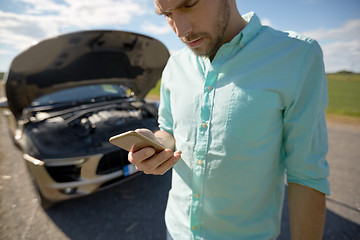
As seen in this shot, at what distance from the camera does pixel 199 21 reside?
0.82 m

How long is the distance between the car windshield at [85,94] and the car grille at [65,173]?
1.35m

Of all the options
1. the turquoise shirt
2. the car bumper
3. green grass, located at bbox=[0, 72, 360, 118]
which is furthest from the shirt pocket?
green grass, located at bbox=[0, 72, 360, 118]

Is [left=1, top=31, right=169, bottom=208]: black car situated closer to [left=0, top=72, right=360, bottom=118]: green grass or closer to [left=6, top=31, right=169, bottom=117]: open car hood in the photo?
[left=6, top=31, right=169, bottom=117]: open car hood

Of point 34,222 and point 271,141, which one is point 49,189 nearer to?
point 34,222

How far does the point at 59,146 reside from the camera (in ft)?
7.45

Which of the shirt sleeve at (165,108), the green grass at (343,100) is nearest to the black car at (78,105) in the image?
the green grass at (343,100)

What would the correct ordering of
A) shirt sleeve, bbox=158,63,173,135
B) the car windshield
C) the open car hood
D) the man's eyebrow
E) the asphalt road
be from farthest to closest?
the car windshield < the open car hood < the asphalt road < shirt sleeve, bbox=158,63,173,135 < the man's eyebrow

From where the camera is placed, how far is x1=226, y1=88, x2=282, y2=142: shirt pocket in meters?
0.75

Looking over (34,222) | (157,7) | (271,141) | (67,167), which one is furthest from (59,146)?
(271,141)

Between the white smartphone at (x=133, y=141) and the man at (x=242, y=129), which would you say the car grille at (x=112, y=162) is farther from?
the white smartphone at (x=133, y=141)

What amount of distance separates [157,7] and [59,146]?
2.09m

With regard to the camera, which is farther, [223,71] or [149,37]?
[149,37]

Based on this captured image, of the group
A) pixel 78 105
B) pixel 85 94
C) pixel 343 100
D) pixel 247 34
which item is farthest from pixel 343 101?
pixel 247 34

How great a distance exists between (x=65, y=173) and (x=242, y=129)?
2.12 meters
